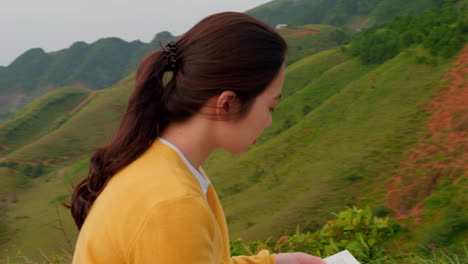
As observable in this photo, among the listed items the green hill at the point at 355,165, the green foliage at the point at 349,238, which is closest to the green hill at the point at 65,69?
the green hill at the point at 355,165

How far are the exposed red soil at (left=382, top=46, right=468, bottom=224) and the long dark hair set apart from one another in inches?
127

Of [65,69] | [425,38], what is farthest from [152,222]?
[65,69]

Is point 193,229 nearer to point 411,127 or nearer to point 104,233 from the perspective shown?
point 104,233

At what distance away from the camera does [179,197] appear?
0.70m

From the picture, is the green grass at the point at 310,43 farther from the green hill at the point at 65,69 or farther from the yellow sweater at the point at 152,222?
the green hill at the point at 65,69

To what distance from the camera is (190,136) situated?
93 cm

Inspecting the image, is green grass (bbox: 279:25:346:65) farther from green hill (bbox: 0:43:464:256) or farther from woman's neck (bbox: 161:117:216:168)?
woman's neck (bbox: 161:117:216:168)

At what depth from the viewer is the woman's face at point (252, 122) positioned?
0.96 m

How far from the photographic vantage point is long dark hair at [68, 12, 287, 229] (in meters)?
0.87

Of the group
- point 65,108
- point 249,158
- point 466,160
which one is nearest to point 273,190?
point 249,158

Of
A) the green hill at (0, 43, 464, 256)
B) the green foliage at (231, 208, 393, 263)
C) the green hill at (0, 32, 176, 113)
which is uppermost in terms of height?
the green foliage at (231, 208, 393, 263)

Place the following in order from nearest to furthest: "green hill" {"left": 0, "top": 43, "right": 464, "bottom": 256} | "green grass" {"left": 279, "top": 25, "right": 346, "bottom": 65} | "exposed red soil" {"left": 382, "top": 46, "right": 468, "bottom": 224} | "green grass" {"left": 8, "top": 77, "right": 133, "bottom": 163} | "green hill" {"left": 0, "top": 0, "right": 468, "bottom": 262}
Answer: "green hill" {"left": 0, "top": 0, "right": 468, "bottom": 262}
"exposed red soil" {"left": 382, "top": 46, "right": 468, "bottom": 224}
"green hill" {"left": 0, "top": 43, "right": 464, "bottom": 256}
"green grass" {"left": 8, "top": 77, "right": 133, "bottom": 163}
"green grass" {"left": 279, "top": 25, "right": 346, "bottom": 65}

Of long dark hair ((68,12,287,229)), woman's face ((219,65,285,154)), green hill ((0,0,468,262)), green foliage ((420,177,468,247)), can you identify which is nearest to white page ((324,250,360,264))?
woman's face ((219,65,285,154))

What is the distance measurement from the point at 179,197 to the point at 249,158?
7.65m
